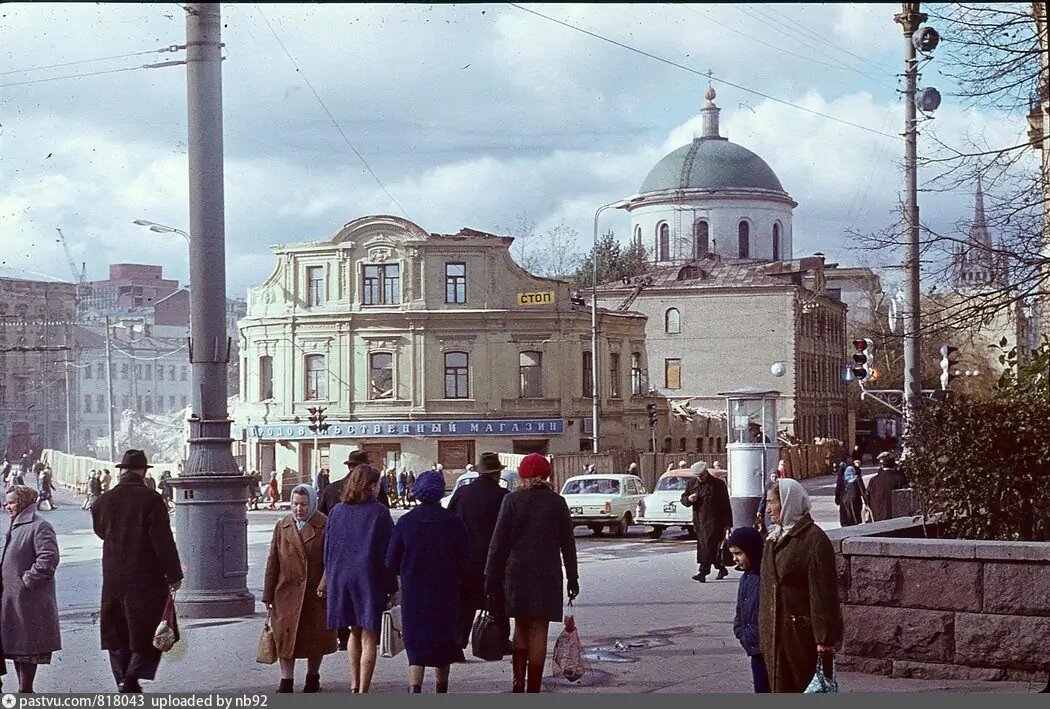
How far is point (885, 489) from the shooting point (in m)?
21.7

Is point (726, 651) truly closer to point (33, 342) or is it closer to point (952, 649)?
point (952, 649)

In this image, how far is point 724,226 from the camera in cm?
5053

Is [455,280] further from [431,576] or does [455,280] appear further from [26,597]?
[431,576]

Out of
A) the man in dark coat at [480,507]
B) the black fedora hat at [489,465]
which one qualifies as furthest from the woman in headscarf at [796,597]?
the black fedora hat at [489,465]

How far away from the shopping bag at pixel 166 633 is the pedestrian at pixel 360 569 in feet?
3.34

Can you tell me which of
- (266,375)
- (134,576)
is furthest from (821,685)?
(266,375)

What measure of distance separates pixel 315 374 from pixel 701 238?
13.5 m

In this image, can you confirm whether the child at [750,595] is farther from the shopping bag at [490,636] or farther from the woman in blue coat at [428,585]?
the shopping bag at [490,636]

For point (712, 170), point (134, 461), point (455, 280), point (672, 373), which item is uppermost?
point (712, 170)

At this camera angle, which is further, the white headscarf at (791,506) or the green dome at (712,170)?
the green dome at (712,170)

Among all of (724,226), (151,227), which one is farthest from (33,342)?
(724,226)

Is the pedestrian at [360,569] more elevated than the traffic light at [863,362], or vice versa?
the traffic light at [863,362]

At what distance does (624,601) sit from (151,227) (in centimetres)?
913

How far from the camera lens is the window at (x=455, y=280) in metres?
49.8
